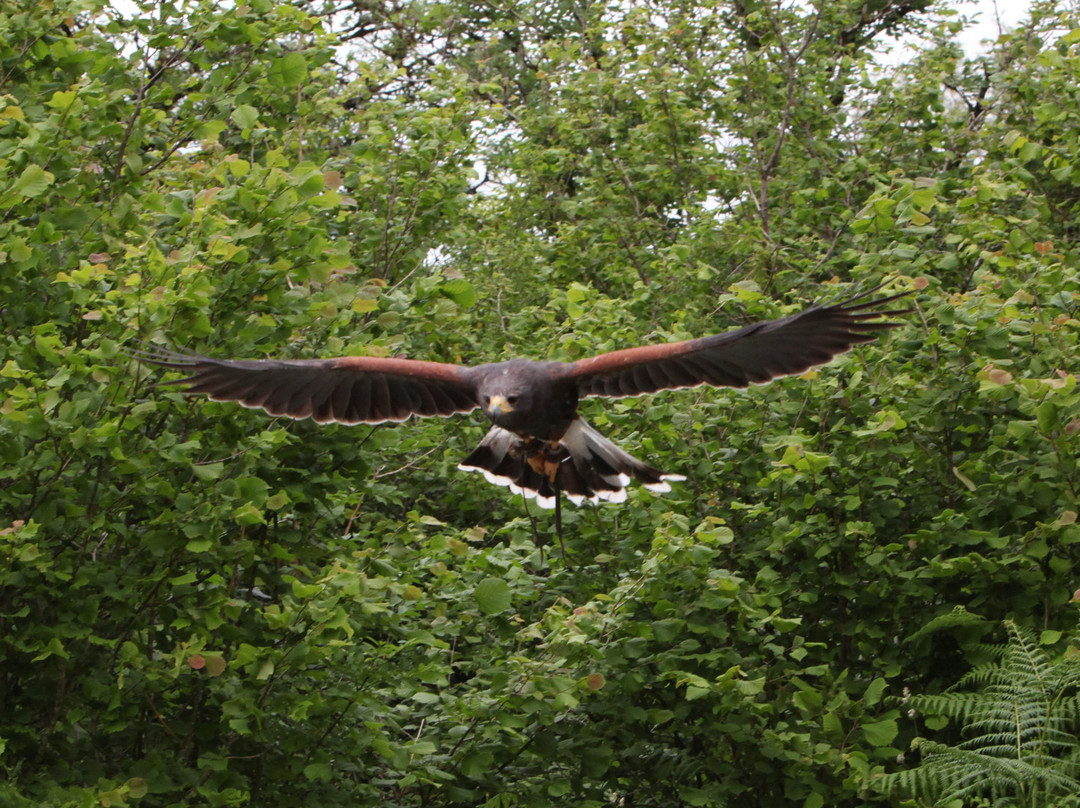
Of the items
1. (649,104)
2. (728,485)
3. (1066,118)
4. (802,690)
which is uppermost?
(649,104)

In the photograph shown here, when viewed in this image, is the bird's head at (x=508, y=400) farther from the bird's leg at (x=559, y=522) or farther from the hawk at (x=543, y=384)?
the bird's leg at (x=559, y=522)

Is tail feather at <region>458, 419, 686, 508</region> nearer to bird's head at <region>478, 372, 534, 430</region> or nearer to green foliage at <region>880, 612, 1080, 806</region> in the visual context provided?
bird's head at <region>478, 372, 534, 430</region>

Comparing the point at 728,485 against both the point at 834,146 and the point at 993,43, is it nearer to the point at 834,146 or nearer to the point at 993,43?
the point at 834,146

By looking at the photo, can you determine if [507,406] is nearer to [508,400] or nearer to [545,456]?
[508,400]

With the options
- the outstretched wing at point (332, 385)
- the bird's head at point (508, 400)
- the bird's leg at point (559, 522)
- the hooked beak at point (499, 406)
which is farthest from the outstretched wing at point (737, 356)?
the outstretched wing at point (332, 385)

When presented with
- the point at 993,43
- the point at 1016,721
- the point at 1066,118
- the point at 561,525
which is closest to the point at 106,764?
the point at 561,525

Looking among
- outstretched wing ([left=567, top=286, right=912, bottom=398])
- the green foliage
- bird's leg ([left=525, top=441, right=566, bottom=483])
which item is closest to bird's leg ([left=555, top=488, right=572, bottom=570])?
bird's leg ([left=525, top=441, right=566, bottom=483])

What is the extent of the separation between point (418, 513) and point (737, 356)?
169 centimetres

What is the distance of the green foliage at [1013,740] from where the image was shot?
18.0 feet

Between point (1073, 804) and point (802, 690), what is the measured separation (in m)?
1.20

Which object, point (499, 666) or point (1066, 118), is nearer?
point (499, 666)

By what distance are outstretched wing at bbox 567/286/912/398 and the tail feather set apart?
434 mm

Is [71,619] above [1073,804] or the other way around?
above

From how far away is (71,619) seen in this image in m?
5.33
